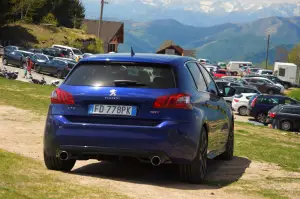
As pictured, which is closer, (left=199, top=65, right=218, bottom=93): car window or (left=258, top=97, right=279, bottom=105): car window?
(left=199, top=65, right=218, bottom=93): car window

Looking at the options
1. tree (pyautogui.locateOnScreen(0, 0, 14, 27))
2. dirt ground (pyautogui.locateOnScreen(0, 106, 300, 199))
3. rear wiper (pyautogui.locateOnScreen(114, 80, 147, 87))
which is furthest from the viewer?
tree (pyautogui.locateOnScreen(0, 0, 14, 27))

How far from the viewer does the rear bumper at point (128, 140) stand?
7773 millimetres

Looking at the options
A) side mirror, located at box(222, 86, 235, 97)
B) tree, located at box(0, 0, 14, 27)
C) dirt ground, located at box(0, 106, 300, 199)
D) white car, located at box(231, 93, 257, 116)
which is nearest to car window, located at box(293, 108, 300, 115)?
white car, located at box(231, 93, 257, 116)

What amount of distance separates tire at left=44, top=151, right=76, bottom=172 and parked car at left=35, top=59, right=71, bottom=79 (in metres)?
43.4

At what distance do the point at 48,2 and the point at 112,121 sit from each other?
8629 cm

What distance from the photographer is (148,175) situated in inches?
352

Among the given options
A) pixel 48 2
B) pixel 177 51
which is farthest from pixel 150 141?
pixel 177 51

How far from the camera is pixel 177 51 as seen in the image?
136375mm

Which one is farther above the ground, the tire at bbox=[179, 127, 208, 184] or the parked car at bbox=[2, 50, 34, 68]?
the parked car at bbox=[2, 50, 34, 68]

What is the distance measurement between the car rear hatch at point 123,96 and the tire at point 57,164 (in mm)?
625

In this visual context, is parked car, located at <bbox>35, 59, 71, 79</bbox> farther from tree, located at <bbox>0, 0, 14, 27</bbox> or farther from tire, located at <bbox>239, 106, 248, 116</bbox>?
tree, located at <bbox>0, 0, 14, 27</bbox>

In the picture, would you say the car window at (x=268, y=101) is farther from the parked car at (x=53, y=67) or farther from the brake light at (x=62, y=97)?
the brake light at (x=62, y=97)

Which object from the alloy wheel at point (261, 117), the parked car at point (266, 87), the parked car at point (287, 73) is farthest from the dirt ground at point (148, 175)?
the parked car at point (287, 73)

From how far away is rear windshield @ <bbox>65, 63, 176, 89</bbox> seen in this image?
8.03 m
